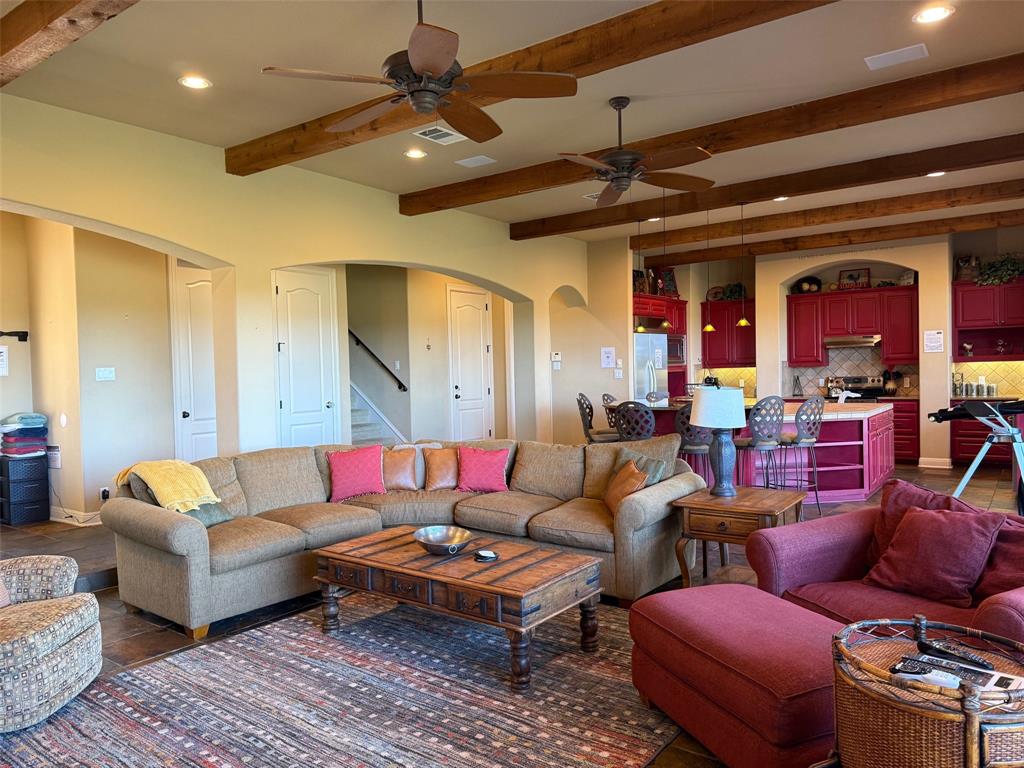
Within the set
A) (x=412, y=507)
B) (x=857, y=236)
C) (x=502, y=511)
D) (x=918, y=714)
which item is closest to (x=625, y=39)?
(x=502, y=511)

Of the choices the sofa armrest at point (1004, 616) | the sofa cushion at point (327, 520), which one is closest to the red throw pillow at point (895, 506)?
the sofa armrest at point (1004, 616)

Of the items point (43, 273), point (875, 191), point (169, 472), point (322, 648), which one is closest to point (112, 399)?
point (43, 273)

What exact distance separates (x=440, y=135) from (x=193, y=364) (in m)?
3.46

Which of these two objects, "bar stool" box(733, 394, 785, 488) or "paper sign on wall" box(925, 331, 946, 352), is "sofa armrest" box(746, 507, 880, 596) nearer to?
"bar stool" box(733, 394, 785, 488)

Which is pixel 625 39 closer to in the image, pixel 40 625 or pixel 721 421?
pixel 721 421

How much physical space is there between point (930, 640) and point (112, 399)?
637 centimetres

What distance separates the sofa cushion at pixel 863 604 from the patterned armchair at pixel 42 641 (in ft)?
9.77

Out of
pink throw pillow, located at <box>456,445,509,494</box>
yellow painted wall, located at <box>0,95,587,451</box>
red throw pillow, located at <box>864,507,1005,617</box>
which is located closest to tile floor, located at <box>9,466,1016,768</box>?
red throw pillow, located at <box>864,507,1005,617</box>

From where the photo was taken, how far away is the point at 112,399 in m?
6.22

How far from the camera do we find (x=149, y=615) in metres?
4.04

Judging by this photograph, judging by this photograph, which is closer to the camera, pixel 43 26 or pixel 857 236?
pixel 43 26

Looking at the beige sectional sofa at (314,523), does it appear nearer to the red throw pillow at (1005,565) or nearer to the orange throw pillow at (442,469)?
the orange throw pillow at (442,469)

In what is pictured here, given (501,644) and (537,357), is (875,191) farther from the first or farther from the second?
(501,644)

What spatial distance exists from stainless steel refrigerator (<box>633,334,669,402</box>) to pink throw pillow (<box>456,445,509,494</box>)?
14.3 feet
